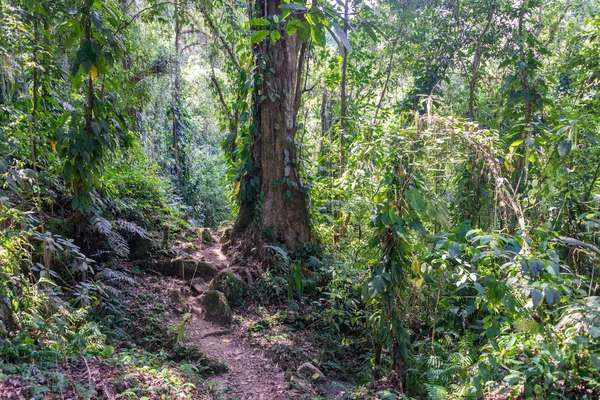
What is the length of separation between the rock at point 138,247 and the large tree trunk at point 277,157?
1.51 meters

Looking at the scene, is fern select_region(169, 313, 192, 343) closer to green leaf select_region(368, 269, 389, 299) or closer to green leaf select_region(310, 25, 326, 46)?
green leaf select_region(368, 269, 389, 299)

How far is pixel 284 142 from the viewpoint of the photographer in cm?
622

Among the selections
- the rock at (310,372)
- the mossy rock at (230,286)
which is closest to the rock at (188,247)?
the mossy rock at (230,286)

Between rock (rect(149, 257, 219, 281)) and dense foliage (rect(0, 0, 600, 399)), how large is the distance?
0.23m

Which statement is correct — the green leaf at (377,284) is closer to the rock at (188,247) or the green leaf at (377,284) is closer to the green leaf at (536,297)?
the green leaf at (536,297)

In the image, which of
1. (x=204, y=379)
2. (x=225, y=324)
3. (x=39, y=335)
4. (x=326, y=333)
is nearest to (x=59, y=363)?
(x=39, y=335)

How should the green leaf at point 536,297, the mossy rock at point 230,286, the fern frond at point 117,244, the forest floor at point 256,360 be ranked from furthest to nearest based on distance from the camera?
the mossy rock at point 230,286, the fern frond at point 117,244, the forest floor at point 256,360, the green leaf at point 536,297

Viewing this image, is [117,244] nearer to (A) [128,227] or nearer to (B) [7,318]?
(A) [128,227]

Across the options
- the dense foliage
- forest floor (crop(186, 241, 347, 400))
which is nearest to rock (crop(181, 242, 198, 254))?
the dense foliage

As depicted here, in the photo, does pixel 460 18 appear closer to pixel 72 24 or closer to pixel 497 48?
pixel 497 48

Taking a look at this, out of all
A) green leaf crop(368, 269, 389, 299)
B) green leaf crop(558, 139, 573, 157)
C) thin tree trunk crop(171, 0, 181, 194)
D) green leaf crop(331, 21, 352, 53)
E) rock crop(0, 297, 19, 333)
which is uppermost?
thin tree trunk crop(171, 0, 181, 194)

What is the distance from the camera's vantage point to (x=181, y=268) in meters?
5.75

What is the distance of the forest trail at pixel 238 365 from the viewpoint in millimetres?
3623

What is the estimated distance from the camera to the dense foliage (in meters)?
2.69
